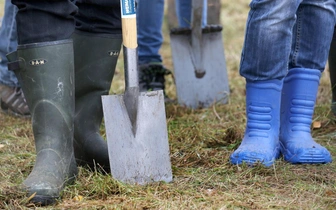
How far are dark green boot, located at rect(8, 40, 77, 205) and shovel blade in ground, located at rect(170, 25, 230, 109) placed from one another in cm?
150

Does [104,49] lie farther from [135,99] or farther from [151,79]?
[151,79]

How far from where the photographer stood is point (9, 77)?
3.05 meters

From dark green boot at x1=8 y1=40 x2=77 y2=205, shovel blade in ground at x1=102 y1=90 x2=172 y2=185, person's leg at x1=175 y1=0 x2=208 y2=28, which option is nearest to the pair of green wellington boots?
dark green boot at x1=8 y1=40 x2=77 y2=205

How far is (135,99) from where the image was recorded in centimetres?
185

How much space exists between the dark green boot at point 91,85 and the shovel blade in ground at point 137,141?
0.46 feet

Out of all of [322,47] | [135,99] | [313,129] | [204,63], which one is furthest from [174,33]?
[135,99]

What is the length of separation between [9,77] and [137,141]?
4.58 ft

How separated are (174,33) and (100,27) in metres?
1.37

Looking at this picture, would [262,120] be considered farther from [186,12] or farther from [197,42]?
[186,12]

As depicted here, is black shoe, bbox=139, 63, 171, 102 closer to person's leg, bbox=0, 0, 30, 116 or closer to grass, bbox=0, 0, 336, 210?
grass, bbox=0, 0, 336, 210

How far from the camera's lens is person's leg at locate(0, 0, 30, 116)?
292 centimetres

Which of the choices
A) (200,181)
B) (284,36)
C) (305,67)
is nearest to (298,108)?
(305,67)

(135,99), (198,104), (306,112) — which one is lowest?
(198,104)

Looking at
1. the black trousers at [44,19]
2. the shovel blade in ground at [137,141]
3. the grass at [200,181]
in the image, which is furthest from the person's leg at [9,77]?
the shovel blade in ground at [137,141]
